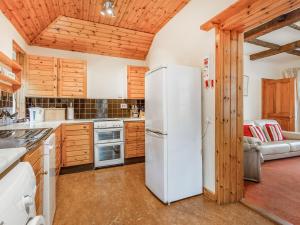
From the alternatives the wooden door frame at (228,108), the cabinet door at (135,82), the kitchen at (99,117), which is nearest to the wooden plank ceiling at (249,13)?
the wooden door frame at (228,108)

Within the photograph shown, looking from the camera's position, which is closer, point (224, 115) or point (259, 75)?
point (224, 115)

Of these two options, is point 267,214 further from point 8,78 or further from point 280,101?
point 280,101

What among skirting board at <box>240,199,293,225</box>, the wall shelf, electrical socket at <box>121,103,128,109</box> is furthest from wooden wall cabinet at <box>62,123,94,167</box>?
skirting board at <box>240,199,293,225</box>

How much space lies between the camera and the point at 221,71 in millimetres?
2041

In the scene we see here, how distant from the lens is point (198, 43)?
2434 millimetres

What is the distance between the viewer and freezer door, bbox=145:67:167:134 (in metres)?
2.07

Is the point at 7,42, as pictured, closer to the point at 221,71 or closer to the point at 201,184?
the point at 221,71

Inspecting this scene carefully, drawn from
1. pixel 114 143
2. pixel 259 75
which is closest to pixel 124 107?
pixel 114 143

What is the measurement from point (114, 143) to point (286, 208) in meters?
2.67

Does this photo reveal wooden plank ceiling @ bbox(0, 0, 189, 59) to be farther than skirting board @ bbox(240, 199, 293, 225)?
Yes

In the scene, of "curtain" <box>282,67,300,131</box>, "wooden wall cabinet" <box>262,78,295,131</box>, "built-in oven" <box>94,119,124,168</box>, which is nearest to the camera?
"built-in oven" <box>94,119,124,168</box>

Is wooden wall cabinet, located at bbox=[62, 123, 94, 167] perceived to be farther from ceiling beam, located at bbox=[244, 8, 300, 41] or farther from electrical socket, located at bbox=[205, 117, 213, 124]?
ceiling beam, located at bbox=[244, 8, 300, 41]

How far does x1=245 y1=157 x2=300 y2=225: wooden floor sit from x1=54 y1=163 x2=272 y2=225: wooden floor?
0.82 ft

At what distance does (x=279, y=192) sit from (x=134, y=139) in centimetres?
244
